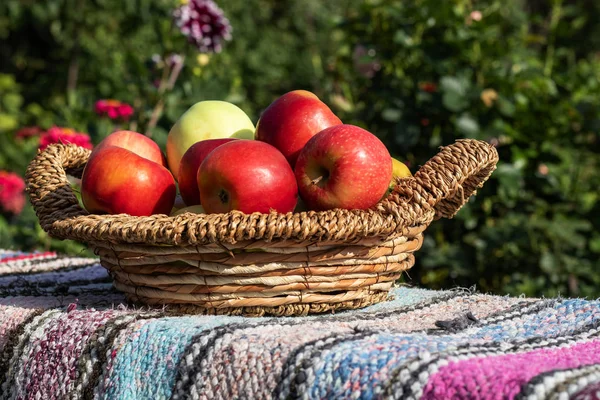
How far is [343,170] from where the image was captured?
114 cm

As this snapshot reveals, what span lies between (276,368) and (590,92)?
2.71m

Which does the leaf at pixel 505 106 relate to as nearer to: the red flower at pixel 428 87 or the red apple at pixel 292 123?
the red flower at pixel 428 87

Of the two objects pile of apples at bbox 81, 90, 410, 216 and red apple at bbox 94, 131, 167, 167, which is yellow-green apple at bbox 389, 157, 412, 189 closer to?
pile of apples at bbox 81, 90, 410, 216

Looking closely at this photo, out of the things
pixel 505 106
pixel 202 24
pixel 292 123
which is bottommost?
pixel 292 123

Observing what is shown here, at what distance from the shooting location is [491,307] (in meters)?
1.20

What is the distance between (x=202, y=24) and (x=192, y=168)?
1.79m

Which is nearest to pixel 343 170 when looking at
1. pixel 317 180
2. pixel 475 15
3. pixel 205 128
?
pixel 317 180

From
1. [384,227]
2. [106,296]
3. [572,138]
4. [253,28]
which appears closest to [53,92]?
[253,28]

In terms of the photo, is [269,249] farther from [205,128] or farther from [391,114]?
[391,114]

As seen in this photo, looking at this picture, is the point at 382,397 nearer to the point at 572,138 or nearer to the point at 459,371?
the point at 459,371

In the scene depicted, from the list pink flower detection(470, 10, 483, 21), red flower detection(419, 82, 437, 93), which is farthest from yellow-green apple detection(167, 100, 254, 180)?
pink flower detection(470, 10, 483, 21)

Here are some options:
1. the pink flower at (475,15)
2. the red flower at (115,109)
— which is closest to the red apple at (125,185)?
the red flower at (115,109)

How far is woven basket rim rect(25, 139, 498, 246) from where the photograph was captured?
1.04m

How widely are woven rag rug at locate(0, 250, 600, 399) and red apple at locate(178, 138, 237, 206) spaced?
9.1 inches
